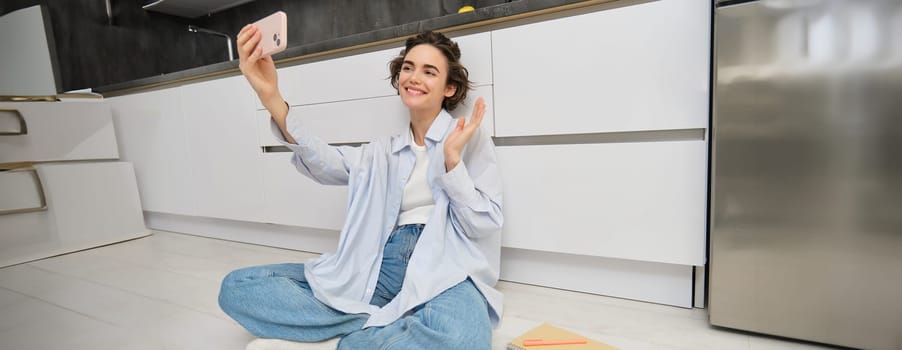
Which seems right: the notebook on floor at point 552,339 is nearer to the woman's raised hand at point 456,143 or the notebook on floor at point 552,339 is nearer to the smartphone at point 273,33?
the woman's raised hand at point 456,143

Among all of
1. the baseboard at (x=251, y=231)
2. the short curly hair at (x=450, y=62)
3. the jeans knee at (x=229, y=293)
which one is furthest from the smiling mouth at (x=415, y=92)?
the baseboard at (x=251, y=231)

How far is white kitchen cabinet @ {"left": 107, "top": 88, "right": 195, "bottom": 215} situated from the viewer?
210cm

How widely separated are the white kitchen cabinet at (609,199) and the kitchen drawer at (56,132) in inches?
78.6

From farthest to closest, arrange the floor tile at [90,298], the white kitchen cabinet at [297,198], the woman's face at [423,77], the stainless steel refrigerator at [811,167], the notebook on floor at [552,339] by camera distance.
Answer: the white kitchen cabinet at [297,198], the floor tile at [90,298], the woman's face at [423,77], the notebook on floor at [552,339], the stainless steel refrigerator at [811,167]

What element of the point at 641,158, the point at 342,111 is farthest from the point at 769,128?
the point at 342,111

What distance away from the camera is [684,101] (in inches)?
39.9

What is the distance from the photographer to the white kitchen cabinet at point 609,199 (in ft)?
3.43

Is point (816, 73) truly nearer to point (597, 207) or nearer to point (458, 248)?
point (597, 207)

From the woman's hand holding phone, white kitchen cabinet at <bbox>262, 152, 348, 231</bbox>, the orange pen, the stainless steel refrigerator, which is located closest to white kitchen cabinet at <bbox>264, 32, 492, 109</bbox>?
white kitchen cabinet at <bbox>262, 152, 348, 231</bbox>

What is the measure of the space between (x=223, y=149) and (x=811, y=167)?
1.94 m

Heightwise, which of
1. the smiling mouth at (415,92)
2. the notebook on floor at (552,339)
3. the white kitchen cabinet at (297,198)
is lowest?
the notebook on floor at (552,339)

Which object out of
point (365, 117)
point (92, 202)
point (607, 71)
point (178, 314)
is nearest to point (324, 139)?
point (365, 117)

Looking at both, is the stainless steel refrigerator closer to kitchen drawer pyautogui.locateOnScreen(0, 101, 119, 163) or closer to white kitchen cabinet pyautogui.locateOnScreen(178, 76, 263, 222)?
white kitchen cabinet pyautogui.locateOnScreen(178, 76, 263, 222)

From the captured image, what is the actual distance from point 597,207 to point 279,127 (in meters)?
0.78
